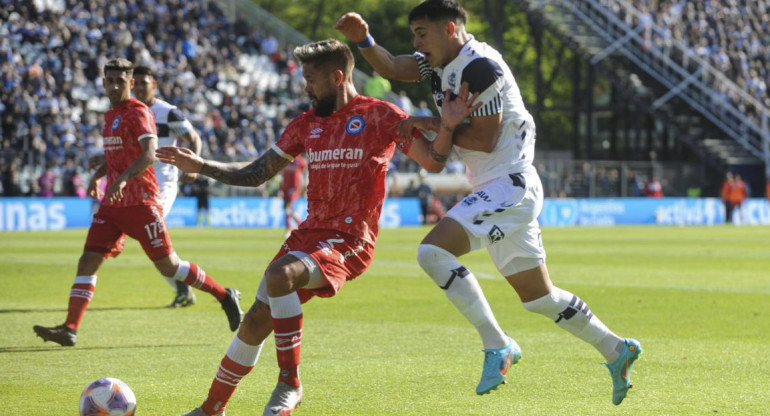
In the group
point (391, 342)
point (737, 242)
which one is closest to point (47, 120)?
point (737, 242)

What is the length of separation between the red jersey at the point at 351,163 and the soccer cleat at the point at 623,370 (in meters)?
1.62

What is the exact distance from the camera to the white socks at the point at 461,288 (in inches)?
240

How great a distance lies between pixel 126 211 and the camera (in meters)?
9.91

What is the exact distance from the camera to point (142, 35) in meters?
39.1

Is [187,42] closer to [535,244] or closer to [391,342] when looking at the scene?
[391,342]

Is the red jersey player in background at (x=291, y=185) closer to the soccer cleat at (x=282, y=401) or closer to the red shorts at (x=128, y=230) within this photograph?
the red shorts at (x=128, y=230)

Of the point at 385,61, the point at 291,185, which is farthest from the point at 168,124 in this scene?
the point at 291,185

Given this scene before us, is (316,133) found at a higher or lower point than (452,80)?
lower

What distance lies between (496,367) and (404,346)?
128 inches

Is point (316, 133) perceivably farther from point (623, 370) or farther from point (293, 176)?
point (293, 176)

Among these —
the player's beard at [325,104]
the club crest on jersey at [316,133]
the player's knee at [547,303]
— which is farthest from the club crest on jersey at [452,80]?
the player's knee at [547,303]

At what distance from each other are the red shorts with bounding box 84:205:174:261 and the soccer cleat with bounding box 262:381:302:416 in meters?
4.37

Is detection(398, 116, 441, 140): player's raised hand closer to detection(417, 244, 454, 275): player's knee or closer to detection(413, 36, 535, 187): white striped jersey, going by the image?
detection(413, 36, 535, 187): white striped jersey

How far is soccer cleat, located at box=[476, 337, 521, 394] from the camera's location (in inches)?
235
